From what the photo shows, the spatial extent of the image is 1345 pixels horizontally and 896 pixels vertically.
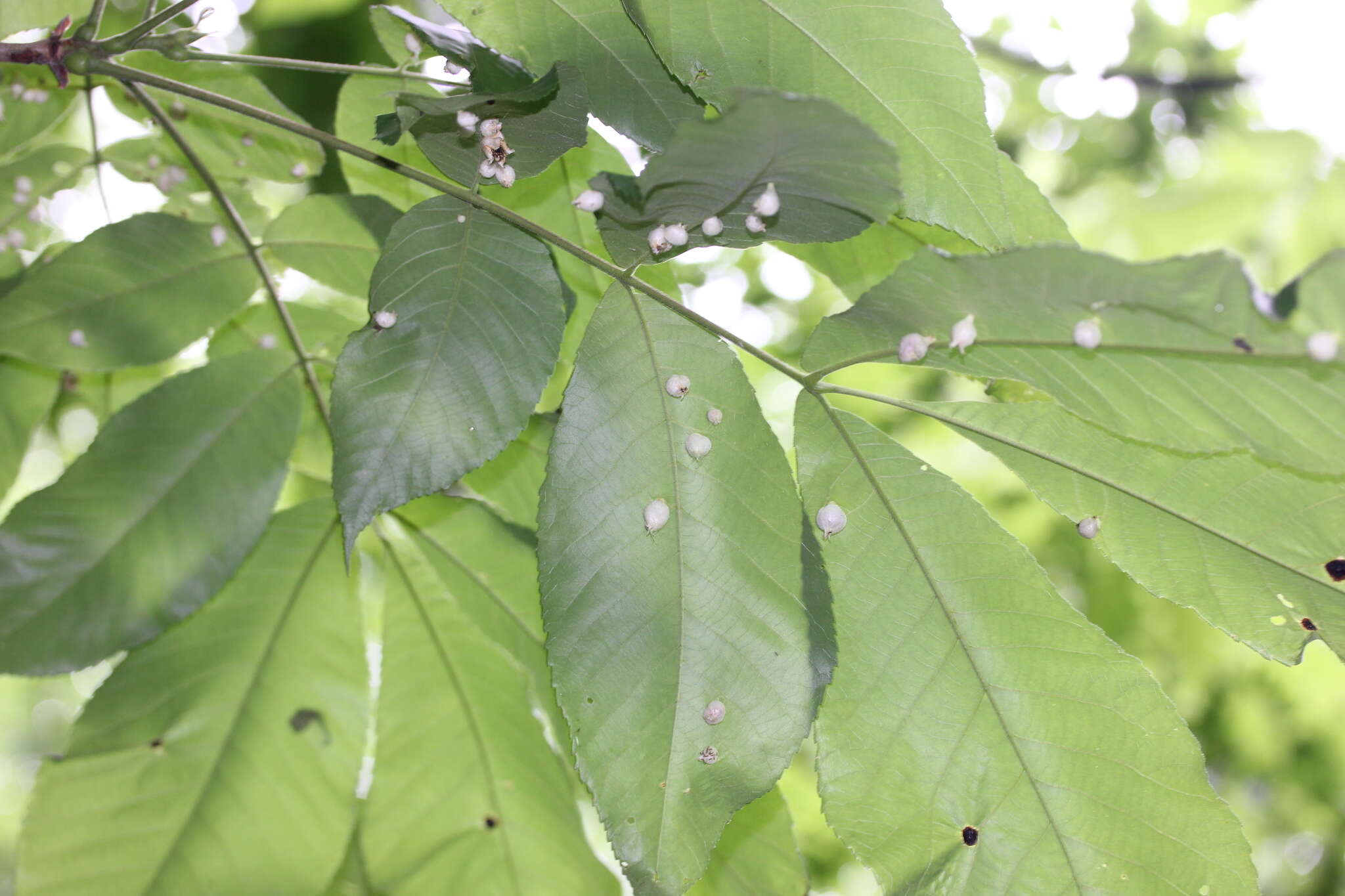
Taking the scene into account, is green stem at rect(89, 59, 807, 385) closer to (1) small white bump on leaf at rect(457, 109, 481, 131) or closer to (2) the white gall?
(1) small white bump on leaf at rect(457, 109, 481, 131)

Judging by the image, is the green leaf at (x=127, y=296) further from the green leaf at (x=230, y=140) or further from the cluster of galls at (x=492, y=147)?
the cluster of galls at (x=492, y=147)

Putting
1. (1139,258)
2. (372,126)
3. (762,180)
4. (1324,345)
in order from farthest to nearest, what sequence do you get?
(1139,258)
(372,126)
(762,180)
(1324,345)

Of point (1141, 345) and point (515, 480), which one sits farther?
point (515, 480)

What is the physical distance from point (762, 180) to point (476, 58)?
0.84ft

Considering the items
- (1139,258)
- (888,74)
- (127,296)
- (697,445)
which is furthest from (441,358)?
(1139,258)

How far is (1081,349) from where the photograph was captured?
77 cm

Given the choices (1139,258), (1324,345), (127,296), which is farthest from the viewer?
(1139,258)

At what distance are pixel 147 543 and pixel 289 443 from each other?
0.66ft

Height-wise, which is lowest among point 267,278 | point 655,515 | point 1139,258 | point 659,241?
point 1139,258

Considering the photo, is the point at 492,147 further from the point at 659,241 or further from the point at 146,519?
the point at 146,519

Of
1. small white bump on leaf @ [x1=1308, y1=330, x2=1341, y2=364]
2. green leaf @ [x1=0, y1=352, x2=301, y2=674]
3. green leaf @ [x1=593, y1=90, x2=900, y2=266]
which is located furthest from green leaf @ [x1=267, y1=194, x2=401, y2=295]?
small white bump on leaf @ [x1=1308, y1=330, x2=1341, y2=364]

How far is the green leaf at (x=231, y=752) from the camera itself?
1188 mm

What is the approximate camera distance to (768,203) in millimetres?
792

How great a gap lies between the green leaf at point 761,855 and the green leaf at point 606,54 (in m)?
0.80
